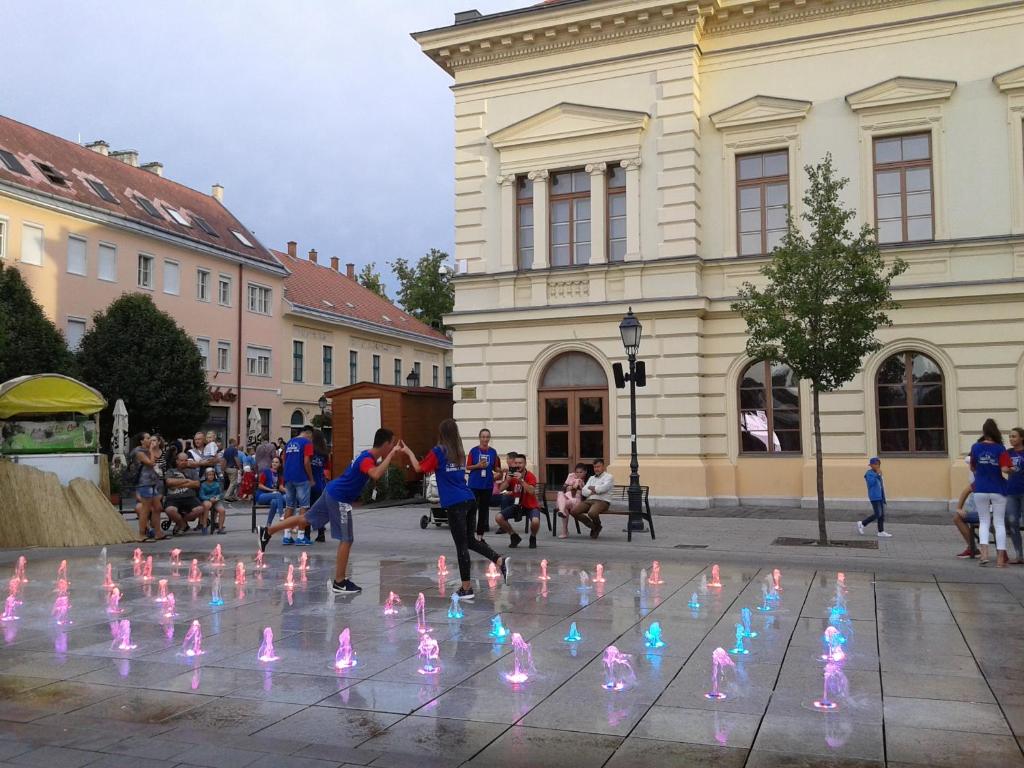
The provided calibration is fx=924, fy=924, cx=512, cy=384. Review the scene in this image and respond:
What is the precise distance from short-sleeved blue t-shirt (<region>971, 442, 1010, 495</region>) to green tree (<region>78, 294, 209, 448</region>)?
30159 millimetres

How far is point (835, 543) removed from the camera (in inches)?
571

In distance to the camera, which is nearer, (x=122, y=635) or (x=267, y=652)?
(x=267, y=652)

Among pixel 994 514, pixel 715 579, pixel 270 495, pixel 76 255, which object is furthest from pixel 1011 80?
pixel 76 255

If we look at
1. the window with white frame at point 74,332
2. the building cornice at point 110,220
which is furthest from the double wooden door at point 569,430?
the building cornice at point 110,220

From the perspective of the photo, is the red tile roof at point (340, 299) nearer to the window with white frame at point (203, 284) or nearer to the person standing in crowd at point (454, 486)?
the window with white frame at point (203, 284)

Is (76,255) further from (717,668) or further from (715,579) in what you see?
(717,668)

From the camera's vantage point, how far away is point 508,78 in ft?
79.5

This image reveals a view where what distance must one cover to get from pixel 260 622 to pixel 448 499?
2278 mm

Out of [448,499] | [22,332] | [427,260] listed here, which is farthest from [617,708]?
[427,260]

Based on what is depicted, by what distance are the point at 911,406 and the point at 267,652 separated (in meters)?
Result: 17.5

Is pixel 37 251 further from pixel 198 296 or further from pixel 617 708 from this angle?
pixel 617 708

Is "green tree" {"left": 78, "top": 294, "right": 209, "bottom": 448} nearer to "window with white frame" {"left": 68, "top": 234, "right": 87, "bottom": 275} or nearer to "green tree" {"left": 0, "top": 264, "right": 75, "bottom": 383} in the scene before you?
"window with white frame" {"left": 68, "top": 234, "right": 87, "bottom": 275}

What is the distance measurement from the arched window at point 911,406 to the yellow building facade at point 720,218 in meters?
0.04

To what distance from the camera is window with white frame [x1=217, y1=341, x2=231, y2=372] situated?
43000mm
